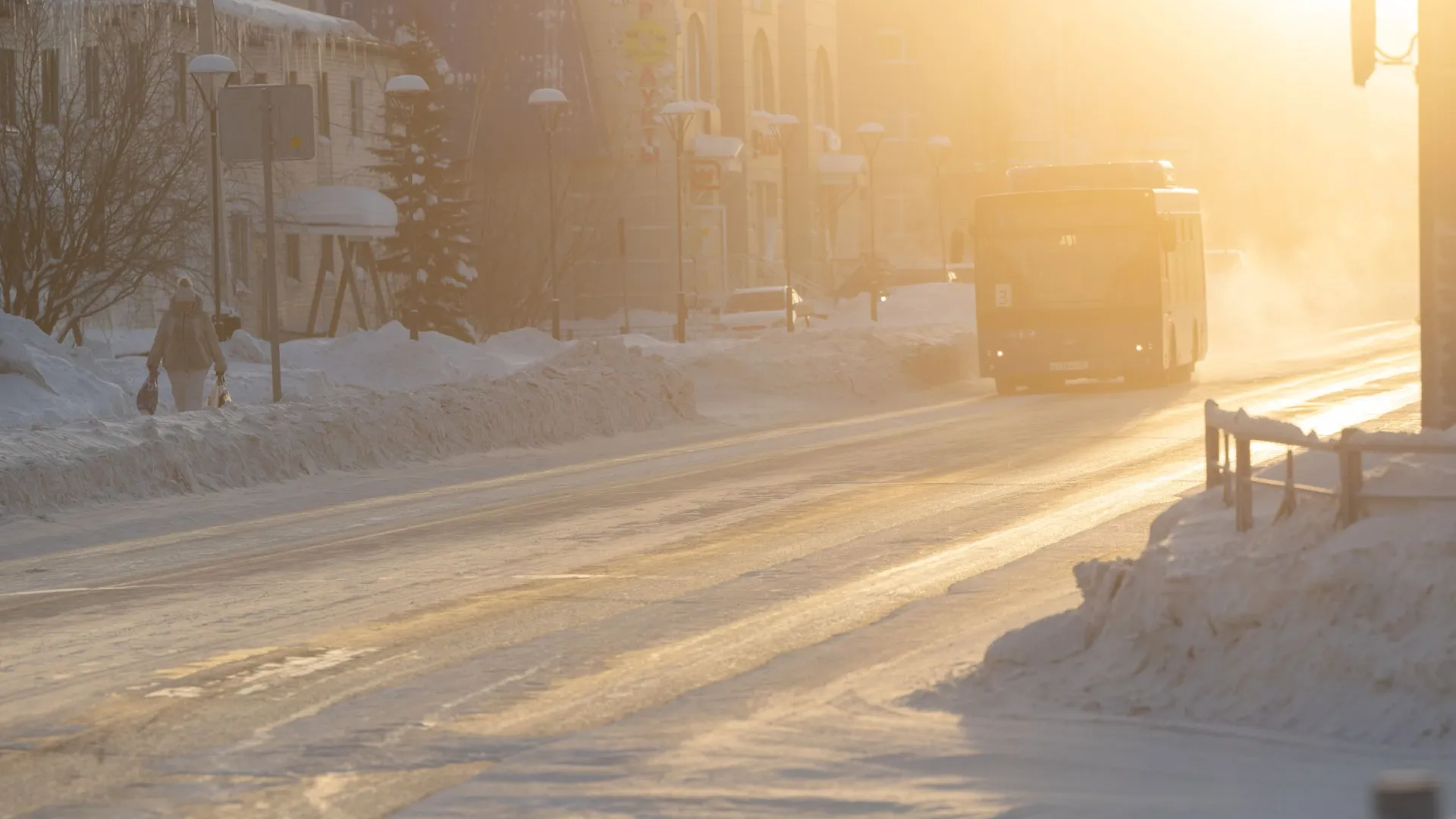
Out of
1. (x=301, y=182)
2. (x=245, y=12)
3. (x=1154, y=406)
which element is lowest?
(x=1154, y=406)

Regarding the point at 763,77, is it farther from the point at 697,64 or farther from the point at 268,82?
the point at 268,82

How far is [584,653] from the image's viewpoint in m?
9.35

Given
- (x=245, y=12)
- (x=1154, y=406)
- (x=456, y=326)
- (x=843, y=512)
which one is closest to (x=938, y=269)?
(x=456, y=326)

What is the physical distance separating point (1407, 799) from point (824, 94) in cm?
7844

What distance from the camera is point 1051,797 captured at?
21.2 ft

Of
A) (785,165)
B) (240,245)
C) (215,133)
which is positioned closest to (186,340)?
(215,133)

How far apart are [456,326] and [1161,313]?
74.8 ft

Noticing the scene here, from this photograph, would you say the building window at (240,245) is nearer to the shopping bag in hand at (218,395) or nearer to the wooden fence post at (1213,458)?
the shopping bag in hand at (218,395)

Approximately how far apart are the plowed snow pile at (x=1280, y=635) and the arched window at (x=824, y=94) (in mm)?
71670

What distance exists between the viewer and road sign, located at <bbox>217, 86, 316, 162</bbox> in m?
21.7

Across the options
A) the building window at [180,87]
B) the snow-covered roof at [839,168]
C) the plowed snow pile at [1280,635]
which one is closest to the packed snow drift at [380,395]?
the building window at [180,87]

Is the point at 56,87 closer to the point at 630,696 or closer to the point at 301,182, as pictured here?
the point at 301,182

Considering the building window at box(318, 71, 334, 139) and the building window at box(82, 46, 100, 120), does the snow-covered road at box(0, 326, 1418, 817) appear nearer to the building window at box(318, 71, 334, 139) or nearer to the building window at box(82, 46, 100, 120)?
the building window at box(82, 46, 100, 120)

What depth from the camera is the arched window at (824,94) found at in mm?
79312
